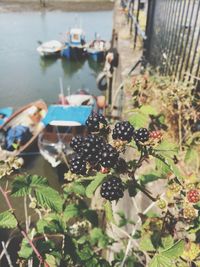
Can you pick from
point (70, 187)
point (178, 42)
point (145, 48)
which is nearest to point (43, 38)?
point (145, 48)

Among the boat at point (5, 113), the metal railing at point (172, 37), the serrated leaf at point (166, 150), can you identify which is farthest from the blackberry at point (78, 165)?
the boat at point (5, 113)

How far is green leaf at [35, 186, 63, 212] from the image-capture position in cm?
179

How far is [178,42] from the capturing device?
17.5ft

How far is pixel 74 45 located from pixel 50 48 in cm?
168

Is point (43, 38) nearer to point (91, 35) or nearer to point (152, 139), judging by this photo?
point (91, 35)

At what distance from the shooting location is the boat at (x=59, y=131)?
993cm

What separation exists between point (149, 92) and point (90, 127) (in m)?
3.40

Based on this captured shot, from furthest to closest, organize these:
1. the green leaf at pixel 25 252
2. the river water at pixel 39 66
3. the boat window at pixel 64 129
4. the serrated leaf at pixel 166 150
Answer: the river water at pixel 39 66 < the boat window at pixel 64 129 < the green leaf at pixel 25 252 < the serrated leaf at pixel 166 150

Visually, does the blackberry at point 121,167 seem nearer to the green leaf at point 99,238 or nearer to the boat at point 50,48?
the green leaf at point 99,238

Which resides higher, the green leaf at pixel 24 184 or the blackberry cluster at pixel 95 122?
the blackberry cluster at pixel 95 122

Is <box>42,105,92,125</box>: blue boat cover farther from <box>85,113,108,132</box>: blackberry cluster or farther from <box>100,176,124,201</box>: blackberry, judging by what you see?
<box>100,176,124,201</box>: blackberry

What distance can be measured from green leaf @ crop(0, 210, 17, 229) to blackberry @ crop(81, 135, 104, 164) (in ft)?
1.77

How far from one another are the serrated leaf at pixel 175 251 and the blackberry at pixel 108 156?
0.54 m

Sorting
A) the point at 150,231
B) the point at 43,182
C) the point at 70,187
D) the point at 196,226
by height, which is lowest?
the point at 150,231
